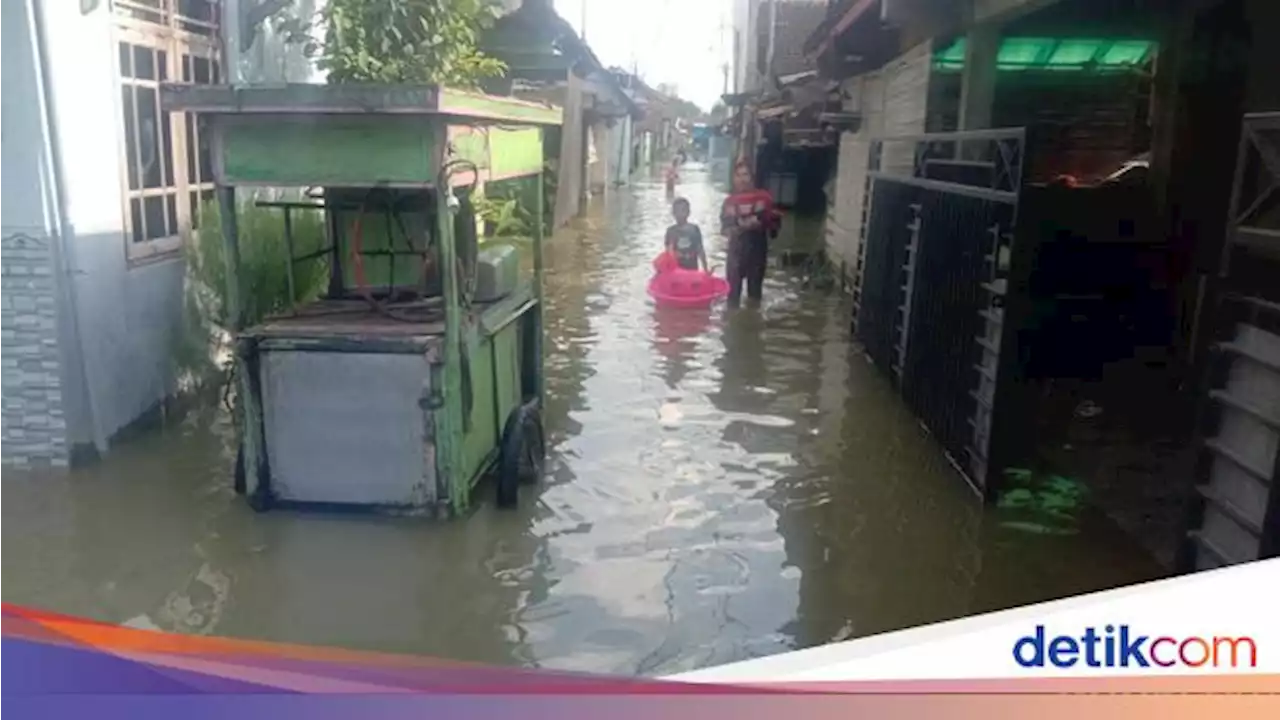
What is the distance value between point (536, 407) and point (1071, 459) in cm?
382

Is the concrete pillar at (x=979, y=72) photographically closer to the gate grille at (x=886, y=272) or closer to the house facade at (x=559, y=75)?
the gate grille at (x=886, y=272)

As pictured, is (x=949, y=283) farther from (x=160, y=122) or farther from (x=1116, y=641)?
(x=160, y=122)

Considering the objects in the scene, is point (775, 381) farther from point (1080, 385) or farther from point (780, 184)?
point (780, 184)

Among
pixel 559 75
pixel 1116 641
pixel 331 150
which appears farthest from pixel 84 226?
pixel 559 75

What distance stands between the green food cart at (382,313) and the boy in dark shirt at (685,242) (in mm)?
6330

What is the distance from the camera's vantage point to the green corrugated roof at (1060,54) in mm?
10891

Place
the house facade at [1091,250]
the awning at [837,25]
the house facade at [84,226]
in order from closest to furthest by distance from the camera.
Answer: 1. the house facade at [1091,250]
2. the house facade at [84,226]
3. the awning at [837,25]

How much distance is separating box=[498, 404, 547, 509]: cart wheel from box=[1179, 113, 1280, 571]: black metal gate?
360cm

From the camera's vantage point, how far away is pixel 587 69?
934 inches

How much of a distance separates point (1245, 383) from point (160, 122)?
24.2 feet

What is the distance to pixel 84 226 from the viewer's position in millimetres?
6816

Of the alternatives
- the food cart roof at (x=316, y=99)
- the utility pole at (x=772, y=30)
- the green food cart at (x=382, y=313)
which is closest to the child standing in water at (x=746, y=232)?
the green food cart at (x=382, y=313)

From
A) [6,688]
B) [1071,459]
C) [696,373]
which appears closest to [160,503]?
[6,688]

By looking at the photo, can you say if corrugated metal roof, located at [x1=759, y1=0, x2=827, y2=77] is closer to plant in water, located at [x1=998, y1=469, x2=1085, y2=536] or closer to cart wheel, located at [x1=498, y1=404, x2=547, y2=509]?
plant in water, located at [x1=998, y1=469, x2=1085, y2=536]
